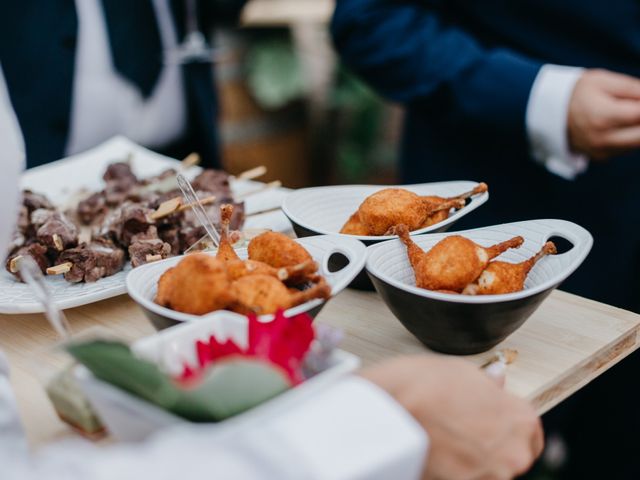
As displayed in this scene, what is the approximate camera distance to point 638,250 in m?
2.31

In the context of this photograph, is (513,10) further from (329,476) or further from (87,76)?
(329,476)

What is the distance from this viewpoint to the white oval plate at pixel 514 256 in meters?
0.99

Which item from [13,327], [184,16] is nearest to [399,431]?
[13,327]

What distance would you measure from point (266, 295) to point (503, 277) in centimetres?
37

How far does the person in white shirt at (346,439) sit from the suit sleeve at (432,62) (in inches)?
55.7

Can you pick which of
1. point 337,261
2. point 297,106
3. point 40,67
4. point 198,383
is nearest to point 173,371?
point 198,383

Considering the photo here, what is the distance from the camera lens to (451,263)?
1070 mm

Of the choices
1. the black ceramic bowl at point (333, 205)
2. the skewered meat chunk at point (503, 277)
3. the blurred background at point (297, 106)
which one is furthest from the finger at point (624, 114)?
the blurred background at point (297, 106)

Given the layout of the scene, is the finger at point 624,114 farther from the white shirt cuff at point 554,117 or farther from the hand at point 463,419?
the hand at point 463,419

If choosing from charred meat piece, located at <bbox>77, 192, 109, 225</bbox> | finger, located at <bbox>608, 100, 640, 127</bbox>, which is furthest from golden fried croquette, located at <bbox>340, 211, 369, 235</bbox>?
finger, located at <bbox>608, 100, 640, 127</bbox>

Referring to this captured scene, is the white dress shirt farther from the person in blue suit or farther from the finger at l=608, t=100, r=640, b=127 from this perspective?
the finger at l=608, t=100, r=640, b=127

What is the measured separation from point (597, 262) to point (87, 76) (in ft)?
6.10

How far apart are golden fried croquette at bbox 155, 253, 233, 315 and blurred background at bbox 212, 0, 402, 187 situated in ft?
10.6

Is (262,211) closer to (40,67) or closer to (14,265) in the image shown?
(14,265)
